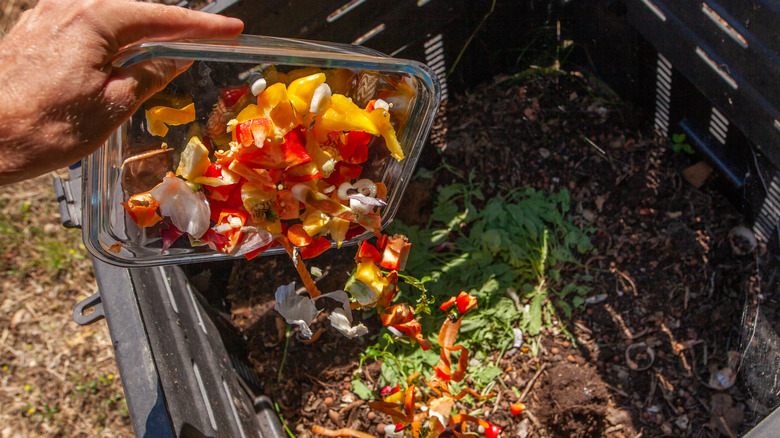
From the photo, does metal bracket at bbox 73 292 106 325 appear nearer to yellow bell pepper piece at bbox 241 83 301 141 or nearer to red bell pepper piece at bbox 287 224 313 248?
red bell pepper piece at bbox 287 224 313 248

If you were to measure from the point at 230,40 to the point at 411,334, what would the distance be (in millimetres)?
923

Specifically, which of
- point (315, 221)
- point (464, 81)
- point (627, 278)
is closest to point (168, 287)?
point (315, 221)

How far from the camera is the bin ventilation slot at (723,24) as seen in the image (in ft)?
4.91

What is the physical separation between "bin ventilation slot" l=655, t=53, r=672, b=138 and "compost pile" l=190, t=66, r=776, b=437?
0.05 meters

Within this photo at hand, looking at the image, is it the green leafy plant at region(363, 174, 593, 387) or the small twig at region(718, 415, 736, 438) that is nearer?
the small twig at region(718, 415, 736, 438)

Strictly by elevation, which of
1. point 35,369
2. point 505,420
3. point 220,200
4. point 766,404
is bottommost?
point 35,369

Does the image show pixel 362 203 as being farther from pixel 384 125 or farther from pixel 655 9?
pixel 655 9

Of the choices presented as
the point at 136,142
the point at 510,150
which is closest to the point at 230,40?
the point at 136,142

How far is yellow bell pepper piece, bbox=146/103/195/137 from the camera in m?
1.20

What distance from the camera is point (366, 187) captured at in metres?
1.39

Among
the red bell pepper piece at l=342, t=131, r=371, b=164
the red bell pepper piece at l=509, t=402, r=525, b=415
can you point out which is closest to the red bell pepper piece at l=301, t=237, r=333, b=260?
the red bell pepper piece at l=342, t=131, r=371, b=164

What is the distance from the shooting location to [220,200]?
131 cm

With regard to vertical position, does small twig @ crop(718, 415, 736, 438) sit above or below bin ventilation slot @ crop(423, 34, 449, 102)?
below

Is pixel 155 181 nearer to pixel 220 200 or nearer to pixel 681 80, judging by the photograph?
pixel 220 200
